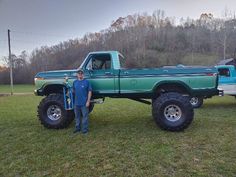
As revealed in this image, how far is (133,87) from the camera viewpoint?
7.27m

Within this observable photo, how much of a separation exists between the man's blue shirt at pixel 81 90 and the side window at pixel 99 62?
886 mm

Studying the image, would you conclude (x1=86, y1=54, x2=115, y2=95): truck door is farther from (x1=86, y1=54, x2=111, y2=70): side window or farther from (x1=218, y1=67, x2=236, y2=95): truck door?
(x1=218, y1=67, x2=236, y2=95): truck door

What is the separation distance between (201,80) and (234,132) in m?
1.66

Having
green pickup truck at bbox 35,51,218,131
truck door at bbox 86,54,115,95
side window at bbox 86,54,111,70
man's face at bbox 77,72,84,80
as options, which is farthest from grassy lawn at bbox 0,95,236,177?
side window at bbox 86,54,111,70

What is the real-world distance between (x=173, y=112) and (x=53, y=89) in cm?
385

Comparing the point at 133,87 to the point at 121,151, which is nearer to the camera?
the point at 121,151

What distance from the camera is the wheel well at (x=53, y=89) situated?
7.81 metres

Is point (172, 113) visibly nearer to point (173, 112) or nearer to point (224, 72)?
point (173, 112)

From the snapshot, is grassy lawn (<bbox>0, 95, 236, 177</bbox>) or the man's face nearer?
grassy lawn (<bbox>0, 95, 236, 177</bbox>)

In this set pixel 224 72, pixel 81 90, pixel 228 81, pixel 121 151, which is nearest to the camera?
pixel 121 151

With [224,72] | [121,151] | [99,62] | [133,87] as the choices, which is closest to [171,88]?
[133,87]

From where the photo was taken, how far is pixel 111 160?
4.92m

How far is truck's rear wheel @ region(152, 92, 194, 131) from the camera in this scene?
6.92 metres

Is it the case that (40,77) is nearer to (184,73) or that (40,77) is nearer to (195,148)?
(184,73)
